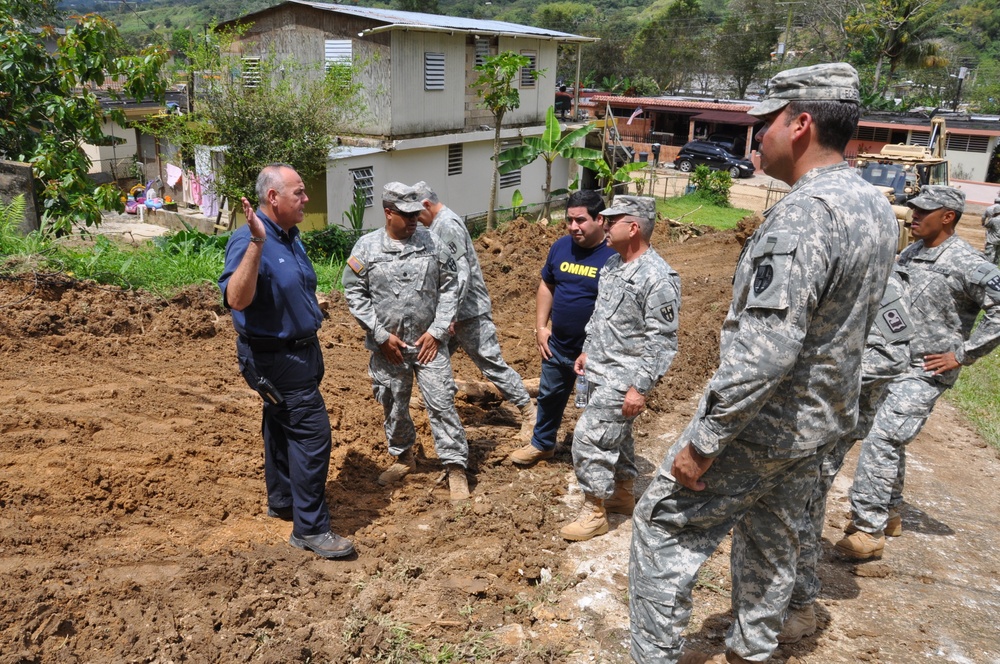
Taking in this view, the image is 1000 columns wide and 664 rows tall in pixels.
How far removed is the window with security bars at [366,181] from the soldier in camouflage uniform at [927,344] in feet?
44.7

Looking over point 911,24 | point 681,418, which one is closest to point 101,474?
point 681,418

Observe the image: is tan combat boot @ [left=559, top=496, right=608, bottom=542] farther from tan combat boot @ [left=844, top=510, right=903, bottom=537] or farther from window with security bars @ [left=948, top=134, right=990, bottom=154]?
window with security bars @ [left=948, top=134, right=990, bottom=154]

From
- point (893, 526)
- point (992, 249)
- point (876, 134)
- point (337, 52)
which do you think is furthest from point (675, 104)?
point (893, 526)

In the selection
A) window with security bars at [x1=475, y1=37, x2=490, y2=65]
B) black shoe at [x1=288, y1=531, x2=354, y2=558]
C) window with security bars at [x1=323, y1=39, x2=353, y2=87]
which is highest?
window with security bars at [x1=475, y1=37, x2=490, y2=65]

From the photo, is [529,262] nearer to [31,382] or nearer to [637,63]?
[31,382]

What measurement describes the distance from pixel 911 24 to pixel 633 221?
4196cm

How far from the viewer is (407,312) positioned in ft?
15.1

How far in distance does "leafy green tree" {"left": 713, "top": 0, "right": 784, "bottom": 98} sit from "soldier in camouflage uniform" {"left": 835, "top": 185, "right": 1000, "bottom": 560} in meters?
50.1

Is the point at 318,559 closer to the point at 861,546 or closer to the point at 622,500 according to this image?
the point at 622,500

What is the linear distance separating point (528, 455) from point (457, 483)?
0.66 metres

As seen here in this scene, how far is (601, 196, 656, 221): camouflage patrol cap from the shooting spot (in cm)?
409

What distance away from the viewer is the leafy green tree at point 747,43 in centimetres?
4922

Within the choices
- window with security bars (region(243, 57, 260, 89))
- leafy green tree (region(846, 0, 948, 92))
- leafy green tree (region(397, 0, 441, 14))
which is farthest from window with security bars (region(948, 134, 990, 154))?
leafy green tree (region(397, 0, 441, 14))

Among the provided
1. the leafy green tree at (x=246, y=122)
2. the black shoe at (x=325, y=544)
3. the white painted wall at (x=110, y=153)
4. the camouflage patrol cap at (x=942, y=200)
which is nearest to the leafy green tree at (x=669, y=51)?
the white painted wall at (x=110, y=153)
